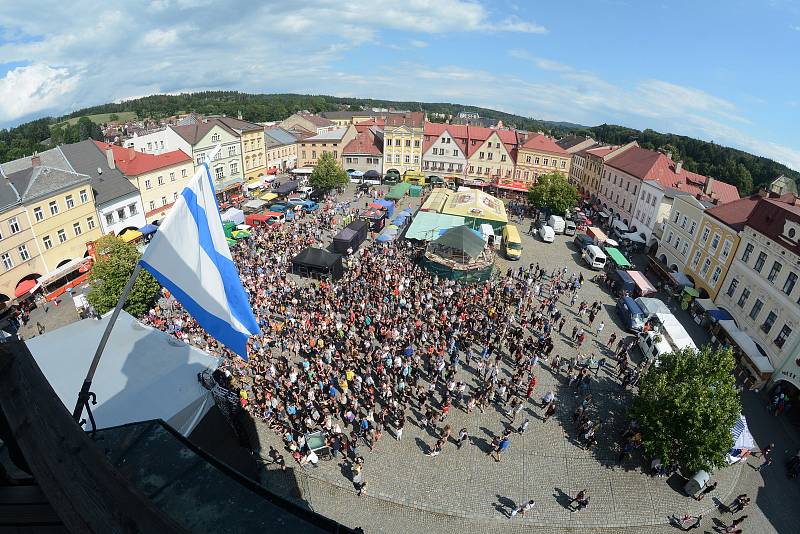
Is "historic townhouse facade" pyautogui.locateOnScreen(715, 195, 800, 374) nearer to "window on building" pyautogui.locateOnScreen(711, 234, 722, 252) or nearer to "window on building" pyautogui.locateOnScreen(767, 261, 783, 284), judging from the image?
"window on building" pyautogui.locateOnScreen(767, 261, 783, 284)

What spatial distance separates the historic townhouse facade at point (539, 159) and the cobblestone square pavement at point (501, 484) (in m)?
45.8

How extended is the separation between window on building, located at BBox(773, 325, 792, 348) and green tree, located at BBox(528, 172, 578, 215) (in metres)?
24.4

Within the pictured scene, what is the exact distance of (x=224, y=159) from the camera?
4875cm

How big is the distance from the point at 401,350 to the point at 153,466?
16226 mm

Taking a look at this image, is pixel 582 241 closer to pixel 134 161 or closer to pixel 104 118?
pixel 134 161

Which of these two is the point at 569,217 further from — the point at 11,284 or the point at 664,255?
the point at 11,284

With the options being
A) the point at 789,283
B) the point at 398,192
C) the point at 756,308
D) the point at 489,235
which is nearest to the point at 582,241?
the point at 489,235

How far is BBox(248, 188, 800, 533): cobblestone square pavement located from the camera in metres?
12.5

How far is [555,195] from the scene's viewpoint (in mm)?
42625

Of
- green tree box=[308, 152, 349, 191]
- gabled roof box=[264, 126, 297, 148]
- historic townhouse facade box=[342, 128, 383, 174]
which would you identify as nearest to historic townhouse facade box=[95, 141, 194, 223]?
green tree box=[308, 152, 349, 191]

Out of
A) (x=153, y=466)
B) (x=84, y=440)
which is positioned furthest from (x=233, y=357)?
(x=84, y=440)

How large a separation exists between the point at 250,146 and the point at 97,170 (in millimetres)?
23066

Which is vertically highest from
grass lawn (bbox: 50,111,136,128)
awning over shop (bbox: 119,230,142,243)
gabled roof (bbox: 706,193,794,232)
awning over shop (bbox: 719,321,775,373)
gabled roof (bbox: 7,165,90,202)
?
gabled roof (bbox: 706,193,794,232)

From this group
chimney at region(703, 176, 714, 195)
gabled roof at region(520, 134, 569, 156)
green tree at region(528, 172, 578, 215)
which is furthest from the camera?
gabled roof at region(520, 134, 569, 156)
